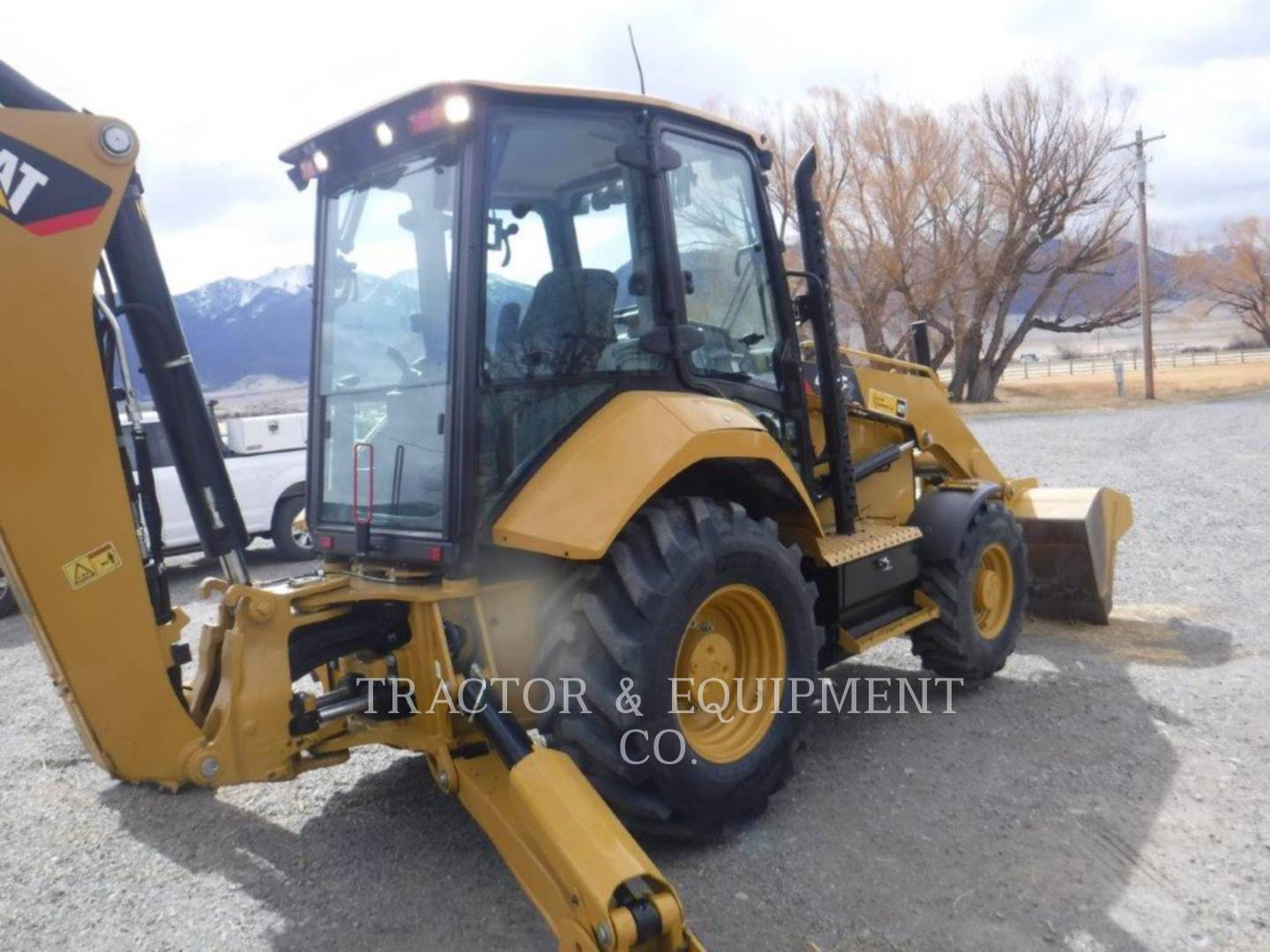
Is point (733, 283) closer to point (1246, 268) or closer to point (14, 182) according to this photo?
point (14, 182)

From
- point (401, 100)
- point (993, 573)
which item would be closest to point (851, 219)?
point (993, 573)

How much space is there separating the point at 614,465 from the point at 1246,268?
63.6 metres

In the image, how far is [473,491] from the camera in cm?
346

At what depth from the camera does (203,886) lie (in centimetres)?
353

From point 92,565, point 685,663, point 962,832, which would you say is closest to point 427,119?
point 92,565

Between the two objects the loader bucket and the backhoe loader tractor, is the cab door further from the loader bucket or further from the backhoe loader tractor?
the loader bucket

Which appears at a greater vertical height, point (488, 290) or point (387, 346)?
point (488, 290)

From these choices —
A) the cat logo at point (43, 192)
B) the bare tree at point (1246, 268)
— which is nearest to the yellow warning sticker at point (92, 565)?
the cat logo at point (43, 192)

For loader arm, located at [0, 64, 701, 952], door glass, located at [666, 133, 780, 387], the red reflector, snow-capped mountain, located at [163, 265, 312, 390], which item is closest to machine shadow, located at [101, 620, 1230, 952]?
loader arm, located at [0, 64, 701, 952]

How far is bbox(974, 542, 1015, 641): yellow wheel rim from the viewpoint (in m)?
5.42

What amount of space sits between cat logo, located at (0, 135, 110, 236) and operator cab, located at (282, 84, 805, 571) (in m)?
0.99

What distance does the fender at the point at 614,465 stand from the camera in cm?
330

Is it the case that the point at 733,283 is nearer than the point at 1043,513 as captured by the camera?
Yes

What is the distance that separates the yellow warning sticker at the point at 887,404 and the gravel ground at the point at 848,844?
1518 mm
